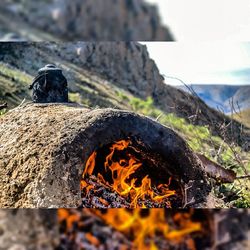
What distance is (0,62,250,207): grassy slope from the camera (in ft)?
14.5

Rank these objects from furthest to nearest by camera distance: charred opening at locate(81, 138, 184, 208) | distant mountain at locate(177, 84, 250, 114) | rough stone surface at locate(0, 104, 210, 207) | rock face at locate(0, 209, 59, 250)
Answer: distant mountain at locate(177, 84, 250, 114)
charred opening at locate(81, 138, 184, 208)
rough stone surface at locate(0, 104, 210, 207)
rock face at locate(0, 209, 59, 250)

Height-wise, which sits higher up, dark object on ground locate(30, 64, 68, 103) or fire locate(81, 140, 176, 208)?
dark object on ground locate(30, 64, 68, 103)

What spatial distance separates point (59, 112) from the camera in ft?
9.95

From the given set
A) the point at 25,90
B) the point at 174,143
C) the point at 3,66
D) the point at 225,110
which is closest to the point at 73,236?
the point at 174,143

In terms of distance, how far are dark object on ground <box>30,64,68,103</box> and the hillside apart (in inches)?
10.8

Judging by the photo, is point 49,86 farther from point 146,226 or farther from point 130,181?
point 146,226

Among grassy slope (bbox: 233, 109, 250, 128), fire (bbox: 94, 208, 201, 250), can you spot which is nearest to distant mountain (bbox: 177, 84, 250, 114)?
grassy slope (bbox: 233, 109, 250, 128)

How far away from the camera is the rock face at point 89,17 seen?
2.12ft

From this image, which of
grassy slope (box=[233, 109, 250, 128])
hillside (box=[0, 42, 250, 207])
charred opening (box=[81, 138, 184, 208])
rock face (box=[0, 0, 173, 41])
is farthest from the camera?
hillside (box=[0, 42, 250, 207])

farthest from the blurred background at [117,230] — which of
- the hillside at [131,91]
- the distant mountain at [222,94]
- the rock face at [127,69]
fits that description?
the distant mountain at [222,94]

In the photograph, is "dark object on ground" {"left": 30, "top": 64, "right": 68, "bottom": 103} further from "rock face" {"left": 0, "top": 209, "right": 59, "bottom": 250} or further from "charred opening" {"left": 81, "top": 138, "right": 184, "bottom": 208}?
"rock face" {"left": 0, "top": 209, "right": 59, "bottom": 250}

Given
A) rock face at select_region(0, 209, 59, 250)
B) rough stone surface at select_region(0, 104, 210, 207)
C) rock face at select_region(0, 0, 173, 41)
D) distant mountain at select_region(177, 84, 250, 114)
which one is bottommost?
rock face at select_region(0, 209, 59, 250)

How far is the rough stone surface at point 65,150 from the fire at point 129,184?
6.5 inches

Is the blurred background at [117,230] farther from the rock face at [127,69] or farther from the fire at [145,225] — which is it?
the rock face at [127,69]
